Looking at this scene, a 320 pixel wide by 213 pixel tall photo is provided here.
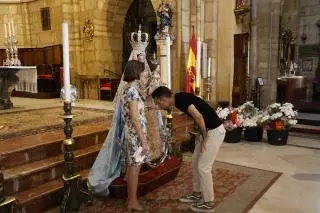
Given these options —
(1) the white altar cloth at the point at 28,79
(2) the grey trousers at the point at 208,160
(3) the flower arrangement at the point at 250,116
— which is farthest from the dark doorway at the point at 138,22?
(2) the grey trousers at the point at 208,160

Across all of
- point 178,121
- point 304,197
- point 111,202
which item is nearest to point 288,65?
point 178,121

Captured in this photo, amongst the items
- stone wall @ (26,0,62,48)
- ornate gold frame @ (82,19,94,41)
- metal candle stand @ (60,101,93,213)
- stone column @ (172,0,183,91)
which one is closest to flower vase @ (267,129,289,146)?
stone column @ (172,0,183,91)

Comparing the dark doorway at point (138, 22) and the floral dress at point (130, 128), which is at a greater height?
the dark doorway at point (138, 22)

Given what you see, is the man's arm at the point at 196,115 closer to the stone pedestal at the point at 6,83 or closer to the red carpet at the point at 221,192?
the red carpet at the point at 221,192

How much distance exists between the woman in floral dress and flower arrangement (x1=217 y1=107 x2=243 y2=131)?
3.05 m

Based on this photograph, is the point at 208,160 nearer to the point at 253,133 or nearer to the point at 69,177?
the point at 69,177

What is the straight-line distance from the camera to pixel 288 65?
1093cm

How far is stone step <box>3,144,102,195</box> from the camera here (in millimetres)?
3118

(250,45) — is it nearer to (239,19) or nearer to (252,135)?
(239,19)

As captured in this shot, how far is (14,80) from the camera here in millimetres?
7402

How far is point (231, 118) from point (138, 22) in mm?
7112

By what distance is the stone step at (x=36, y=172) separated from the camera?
3118mm

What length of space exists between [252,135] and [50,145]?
389 centimetres

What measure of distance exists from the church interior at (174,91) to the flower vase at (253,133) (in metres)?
0.03
